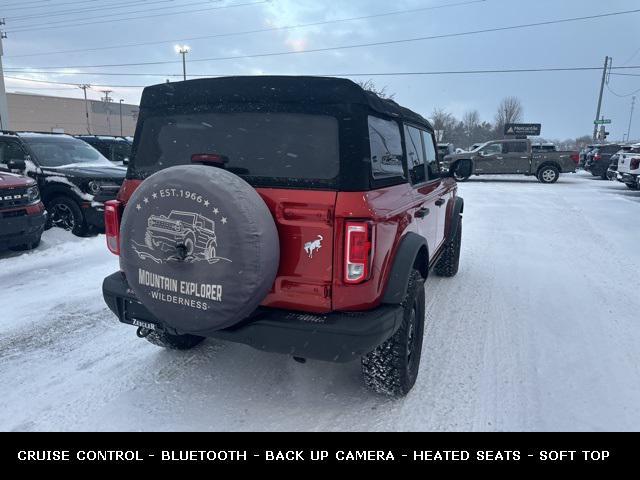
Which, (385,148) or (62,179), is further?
(62,179)

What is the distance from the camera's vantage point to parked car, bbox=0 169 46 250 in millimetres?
5930

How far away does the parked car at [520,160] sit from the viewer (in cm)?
1888

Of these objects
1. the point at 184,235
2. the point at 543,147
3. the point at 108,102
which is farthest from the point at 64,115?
the point at 184,235

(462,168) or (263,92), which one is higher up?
(263,92)

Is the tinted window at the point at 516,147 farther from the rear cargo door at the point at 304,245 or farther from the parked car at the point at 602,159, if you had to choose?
the rear cargo door at the point at 304,245

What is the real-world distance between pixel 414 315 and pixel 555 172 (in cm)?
1864

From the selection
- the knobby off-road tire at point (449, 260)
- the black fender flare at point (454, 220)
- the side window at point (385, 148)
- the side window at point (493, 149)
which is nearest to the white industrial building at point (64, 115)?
the side window at point (493, 149)

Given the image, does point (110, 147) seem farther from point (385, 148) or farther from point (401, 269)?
point (401, 269)

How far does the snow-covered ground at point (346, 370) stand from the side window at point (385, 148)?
1.49 meters

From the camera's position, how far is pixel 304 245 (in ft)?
8.03

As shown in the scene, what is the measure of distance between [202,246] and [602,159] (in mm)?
23908

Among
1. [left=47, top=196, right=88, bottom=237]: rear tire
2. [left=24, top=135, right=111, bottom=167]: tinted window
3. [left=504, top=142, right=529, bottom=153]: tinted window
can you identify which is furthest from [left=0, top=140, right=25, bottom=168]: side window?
[left=504, top=142, right=529, bottom=153]: tinted window

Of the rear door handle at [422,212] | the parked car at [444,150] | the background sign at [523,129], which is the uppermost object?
the background sign at [523,129]

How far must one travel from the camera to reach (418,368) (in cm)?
323
